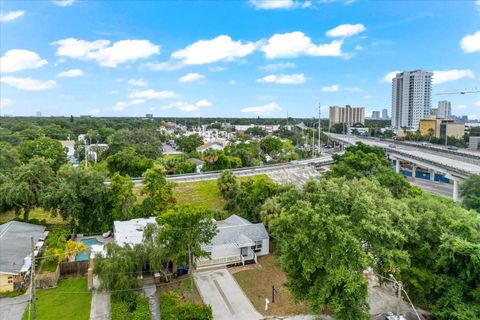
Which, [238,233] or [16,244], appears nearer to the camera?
[16,244]

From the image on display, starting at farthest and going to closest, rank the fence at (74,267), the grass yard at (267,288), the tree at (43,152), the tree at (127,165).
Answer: the tree at (127,165)
the tree at (43,152)
the fence at (74,267)
the grass yard at (267,288)

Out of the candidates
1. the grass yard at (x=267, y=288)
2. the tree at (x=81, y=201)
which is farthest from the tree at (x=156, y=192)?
the grass yard at (x=267, y=288)

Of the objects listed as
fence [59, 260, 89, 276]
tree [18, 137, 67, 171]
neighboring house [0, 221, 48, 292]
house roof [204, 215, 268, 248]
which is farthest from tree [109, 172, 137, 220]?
tree [18, 137, 67, 171]

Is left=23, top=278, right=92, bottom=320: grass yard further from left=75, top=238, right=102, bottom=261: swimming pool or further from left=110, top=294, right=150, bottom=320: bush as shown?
left=75, top=238, right=102, bottom=261: swimming pool

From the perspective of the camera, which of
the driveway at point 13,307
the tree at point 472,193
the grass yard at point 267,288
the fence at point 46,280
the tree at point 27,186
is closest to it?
the driveway at point 13,307

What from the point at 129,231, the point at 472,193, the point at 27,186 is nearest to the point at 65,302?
the point at 129,231

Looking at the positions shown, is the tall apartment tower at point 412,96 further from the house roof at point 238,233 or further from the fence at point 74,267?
the fence at point 74,267

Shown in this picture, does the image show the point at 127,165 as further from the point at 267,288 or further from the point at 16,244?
the point at 267,288
